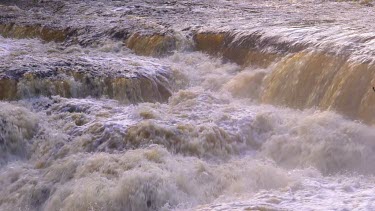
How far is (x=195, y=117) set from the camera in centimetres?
695

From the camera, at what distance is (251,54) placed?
9.16 metres

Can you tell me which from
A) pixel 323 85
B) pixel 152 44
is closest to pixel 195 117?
pixel 323 85

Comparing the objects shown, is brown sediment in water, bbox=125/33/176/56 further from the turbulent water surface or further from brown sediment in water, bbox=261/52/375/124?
brown sediment in water, bbox=261/52/375/124

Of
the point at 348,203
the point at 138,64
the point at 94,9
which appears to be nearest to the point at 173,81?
the point at 138,64

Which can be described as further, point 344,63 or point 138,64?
point 138,64

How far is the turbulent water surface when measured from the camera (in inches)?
209

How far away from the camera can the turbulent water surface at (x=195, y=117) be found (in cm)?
530

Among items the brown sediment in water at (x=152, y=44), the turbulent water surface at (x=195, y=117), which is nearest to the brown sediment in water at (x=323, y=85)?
the turbulent water surface at (x=195, y=117)

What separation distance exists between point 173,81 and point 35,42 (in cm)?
404

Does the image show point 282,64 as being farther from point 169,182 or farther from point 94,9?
point 94,9

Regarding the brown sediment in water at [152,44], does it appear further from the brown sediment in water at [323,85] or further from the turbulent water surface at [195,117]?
the brown sediment in water at [323,85]

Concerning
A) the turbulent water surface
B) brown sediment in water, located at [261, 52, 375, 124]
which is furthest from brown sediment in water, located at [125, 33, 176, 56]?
brown sediment in water, located at [261, 52, 375, 124]

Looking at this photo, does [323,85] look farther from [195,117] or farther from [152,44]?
[152,44]

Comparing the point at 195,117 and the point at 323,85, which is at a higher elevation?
the point at 323,85
